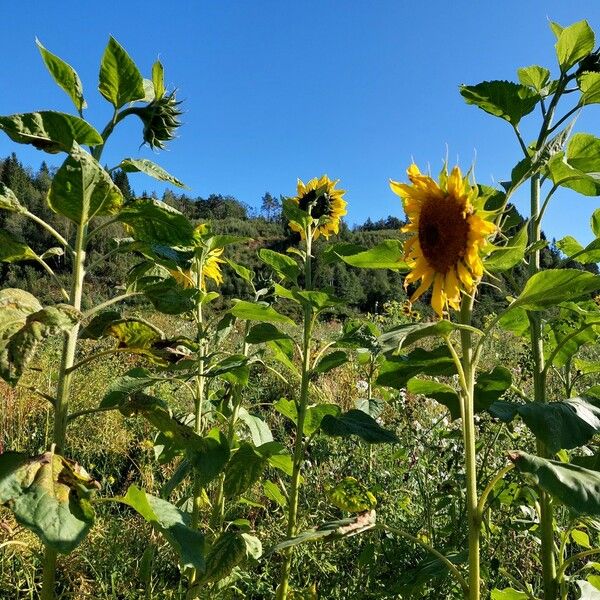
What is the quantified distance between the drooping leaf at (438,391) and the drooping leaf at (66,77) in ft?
2.97

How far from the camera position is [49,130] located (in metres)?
1.02

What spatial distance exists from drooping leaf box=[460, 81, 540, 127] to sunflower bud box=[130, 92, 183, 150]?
664 millimetres

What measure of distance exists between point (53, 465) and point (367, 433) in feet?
2.12

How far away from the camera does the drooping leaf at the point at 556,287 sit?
0.94m

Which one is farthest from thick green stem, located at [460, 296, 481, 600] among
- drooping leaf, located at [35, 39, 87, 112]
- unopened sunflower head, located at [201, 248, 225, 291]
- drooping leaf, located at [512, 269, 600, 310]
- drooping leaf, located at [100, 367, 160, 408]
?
unopened sunflower head, located at [201, 248, 225, 291]

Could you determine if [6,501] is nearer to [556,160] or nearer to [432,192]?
[432,192]

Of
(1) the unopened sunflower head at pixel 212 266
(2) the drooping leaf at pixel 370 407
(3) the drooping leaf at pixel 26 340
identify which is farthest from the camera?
(1) the unopened sunflower head at pixel 212 266

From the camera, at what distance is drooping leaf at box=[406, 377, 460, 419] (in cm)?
115

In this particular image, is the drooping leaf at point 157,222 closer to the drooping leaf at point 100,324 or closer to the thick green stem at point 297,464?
the drooping leaf at point 100,324

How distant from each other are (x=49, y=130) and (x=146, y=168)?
0.66 feet

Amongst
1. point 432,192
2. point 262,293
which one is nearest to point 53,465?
point 432,192

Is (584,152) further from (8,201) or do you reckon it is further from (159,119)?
(8,201)

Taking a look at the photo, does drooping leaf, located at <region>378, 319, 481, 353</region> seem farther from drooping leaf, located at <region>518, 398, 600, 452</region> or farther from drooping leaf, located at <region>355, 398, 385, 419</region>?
drooping leaf, located at <region>355, 398, 385, 419</region>

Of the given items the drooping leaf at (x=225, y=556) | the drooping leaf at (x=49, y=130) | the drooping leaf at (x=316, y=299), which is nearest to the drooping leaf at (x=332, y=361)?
the drooping leaf at (x=316, y=299)
